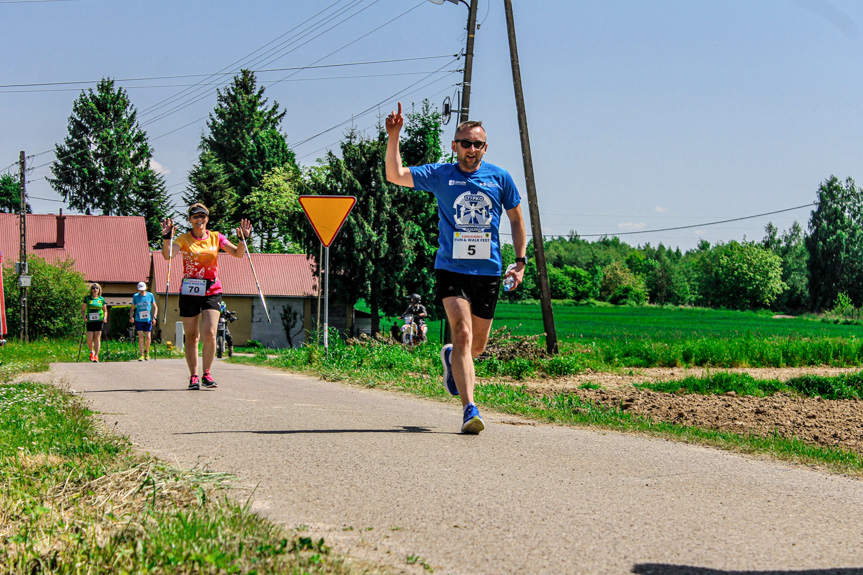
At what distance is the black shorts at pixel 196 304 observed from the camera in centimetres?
921

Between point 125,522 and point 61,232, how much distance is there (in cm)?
5581

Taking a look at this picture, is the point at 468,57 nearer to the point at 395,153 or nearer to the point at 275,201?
the point at 395,153

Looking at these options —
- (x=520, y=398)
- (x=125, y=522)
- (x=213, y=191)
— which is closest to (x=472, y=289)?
(x=125, y=522)

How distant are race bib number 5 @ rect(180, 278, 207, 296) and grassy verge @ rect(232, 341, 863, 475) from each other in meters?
2.37

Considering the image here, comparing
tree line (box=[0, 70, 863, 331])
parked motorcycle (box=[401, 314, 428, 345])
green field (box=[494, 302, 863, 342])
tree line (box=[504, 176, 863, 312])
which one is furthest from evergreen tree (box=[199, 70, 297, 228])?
parked motorcycle (box=[401, 314, 428, 345])

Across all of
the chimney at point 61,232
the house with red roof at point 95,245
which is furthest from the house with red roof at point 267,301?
the chimney at point 61,232

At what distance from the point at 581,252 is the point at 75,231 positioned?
362ft

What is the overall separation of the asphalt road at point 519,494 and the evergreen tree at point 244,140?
2640 inches

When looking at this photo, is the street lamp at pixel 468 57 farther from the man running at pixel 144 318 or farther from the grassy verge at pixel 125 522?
the grassy verge at pixel 125 522

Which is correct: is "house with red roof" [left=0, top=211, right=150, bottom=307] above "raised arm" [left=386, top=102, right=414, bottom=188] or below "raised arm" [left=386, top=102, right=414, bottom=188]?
above

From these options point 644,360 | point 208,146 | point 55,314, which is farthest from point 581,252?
point 644,360

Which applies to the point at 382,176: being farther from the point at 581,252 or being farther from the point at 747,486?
the point at 581,252

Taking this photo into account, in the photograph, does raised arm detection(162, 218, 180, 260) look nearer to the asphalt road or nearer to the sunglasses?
the asphalt road

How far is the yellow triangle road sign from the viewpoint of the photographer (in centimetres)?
1341
